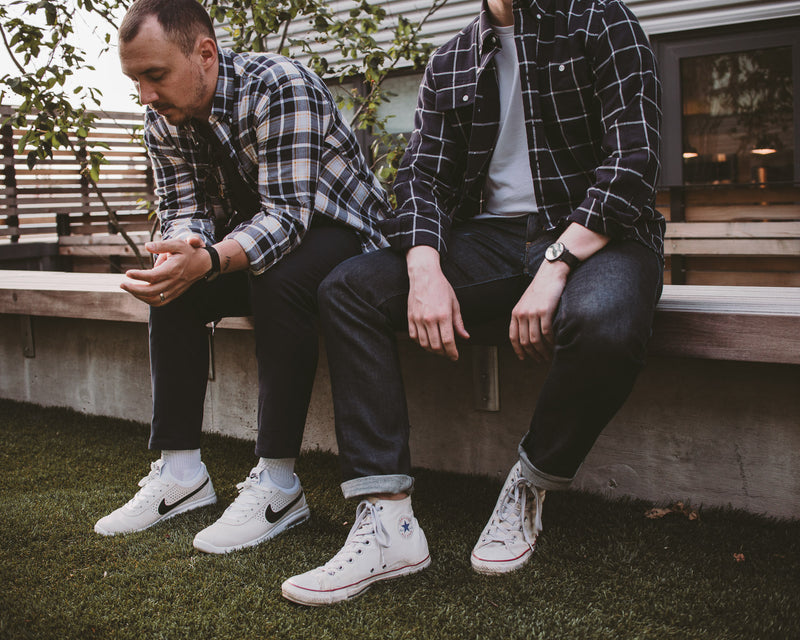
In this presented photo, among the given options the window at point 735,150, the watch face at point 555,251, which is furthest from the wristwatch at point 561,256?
the window at point 735,150

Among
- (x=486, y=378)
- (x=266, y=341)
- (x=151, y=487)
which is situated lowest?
(x=151, y=487)

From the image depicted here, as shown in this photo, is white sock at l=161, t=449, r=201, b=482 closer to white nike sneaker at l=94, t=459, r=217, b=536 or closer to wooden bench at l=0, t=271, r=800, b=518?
white nike sneaker at l=94, t=459, r=217, b=536

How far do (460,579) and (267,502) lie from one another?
57 cm

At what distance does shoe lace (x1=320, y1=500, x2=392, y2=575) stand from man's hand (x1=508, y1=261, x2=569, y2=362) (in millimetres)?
526

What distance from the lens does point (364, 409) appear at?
1.74m

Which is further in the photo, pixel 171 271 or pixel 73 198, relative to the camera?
pixel 73 198

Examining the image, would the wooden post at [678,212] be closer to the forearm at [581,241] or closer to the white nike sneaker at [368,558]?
the forearm at [581,241]

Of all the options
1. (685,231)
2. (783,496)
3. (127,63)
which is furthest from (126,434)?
(685,231)

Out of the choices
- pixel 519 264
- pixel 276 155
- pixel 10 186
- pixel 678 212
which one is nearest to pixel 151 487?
pixel 276 155

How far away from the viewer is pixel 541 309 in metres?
1.67

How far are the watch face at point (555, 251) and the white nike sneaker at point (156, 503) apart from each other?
1.24 metres

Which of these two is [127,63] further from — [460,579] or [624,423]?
[624,423]

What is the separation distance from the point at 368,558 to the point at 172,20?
59.9 inches

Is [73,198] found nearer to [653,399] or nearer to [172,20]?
[172,20]
